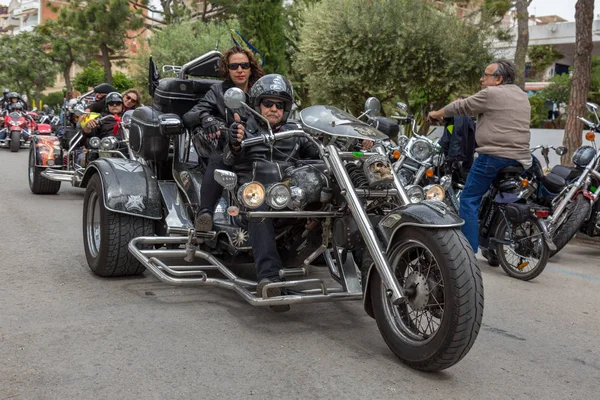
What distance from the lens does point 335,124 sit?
420 cm

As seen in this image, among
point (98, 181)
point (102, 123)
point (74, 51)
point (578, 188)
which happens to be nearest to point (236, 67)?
point (98, 181)

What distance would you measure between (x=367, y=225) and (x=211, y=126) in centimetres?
164

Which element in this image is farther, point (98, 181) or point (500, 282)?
point (500, 282)

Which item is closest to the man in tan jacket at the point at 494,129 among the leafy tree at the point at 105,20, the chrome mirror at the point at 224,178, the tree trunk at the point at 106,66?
the chrome mirror at the point at 224,178

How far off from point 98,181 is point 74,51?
4975cm

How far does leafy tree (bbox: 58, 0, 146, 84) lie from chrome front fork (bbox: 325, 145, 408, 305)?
36.5 metres

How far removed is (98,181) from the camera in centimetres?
562

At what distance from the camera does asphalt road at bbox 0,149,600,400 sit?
134 inches

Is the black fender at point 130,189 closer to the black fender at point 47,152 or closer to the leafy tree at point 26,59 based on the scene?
the black fender at point 47,152

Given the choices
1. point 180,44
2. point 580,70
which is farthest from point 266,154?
point 180,44

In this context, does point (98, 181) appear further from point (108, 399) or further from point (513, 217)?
point (513, 217)

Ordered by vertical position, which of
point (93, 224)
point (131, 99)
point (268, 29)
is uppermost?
point (268, 29)

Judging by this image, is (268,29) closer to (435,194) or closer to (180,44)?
(180,44)

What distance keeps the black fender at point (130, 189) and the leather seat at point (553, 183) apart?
422 centimetres
